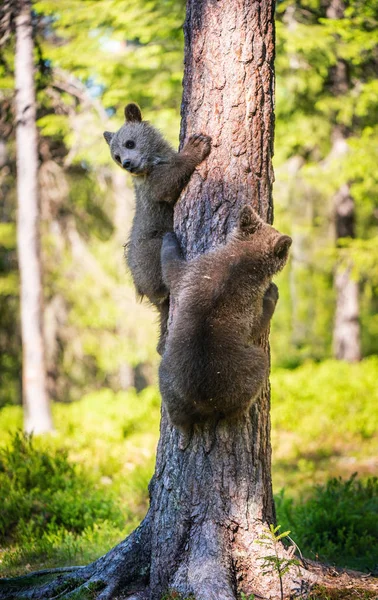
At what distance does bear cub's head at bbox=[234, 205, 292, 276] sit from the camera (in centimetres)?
422

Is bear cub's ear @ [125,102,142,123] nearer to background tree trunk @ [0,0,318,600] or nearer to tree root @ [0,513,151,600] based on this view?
background tree trunk @ [0,0,318,600]

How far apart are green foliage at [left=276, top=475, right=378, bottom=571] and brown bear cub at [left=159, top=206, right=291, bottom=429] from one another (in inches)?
85.7

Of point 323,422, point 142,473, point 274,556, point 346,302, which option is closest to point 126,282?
point 346,302

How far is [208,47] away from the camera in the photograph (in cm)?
434

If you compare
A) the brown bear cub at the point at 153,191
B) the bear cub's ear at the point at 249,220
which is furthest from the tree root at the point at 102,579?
the bear cub's ear at the point at 249,220

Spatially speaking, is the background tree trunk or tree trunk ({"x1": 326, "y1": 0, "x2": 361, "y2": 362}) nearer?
the background tree trunk

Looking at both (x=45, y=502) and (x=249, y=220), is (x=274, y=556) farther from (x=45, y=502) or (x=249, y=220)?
(x=45, y=502)

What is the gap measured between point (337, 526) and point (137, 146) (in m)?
3.99

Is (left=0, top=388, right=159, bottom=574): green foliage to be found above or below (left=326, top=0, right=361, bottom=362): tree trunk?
below

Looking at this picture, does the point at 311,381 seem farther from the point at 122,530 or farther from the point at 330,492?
the point at 122,530

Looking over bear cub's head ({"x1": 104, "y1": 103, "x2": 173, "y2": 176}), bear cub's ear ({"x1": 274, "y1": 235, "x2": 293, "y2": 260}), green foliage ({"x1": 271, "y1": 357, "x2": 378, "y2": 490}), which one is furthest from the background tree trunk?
green foliage ({"x1": 271, "y1": 357, "x2": 378, "y2": 490})

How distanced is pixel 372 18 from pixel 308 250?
10.1 metres

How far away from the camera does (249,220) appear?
4.19m

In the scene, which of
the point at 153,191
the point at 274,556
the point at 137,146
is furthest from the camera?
the point at 137,146
